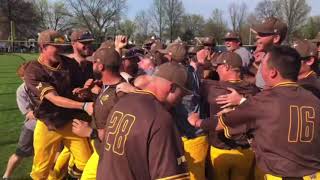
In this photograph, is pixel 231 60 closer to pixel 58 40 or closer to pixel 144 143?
pixel 58 40

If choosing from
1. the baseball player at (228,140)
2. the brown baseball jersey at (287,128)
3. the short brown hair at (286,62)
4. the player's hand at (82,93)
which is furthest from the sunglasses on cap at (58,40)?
the short brown hair at (286,62)

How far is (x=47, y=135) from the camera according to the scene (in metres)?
6.75

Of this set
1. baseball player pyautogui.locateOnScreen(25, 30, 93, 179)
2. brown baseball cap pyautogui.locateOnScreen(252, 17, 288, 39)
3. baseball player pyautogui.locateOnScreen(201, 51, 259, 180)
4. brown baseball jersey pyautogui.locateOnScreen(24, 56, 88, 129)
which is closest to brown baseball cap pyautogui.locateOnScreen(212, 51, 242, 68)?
baseball player pyautogui.locateOnScreen(201, 51, 259, 180)

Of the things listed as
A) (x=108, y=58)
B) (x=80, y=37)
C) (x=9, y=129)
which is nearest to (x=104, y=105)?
(x=108, y=58)

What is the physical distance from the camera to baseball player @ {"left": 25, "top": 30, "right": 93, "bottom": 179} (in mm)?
6453

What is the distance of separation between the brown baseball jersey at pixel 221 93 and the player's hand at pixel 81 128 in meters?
1.47

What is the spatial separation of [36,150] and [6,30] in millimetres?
73580

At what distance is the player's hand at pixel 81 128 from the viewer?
19.9ft

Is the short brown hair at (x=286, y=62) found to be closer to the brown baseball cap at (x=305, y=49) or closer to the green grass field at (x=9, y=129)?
the brown baseball cap at (x=305, y=49)

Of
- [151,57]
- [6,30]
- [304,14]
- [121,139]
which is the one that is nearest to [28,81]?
[151,57]

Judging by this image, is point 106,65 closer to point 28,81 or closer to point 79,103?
point 79,103

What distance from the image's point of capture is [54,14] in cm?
8919

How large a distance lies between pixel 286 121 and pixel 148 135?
1396 millimetres

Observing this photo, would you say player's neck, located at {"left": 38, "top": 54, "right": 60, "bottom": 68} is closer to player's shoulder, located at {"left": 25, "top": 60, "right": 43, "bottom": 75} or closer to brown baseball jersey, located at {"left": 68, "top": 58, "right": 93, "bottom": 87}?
player's shoulder, located at {"left": 25, "top": 60, "right": 43, "bottom": 75}
